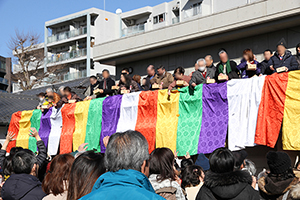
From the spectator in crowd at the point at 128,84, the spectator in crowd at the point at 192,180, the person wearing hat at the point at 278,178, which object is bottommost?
the spectator in crowd at the point at 192,180

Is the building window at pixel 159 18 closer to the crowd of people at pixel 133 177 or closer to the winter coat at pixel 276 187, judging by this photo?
the crowd of people at pixel 133 177

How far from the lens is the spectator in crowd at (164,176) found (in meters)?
3.80

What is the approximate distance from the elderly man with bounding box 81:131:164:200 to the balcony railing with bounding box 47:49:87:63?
3986cm

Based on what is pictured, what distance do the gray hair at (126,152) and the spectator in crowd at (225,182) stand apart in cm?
148

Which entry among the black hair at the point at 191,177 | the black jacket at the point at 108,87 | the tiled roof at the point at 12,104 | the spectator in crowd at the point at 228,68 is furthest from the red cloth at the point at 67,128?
the black hair at the point at 191,177

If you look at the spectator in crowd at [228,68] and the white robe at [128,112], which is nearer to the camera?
the spectator in crowd at [228,68]

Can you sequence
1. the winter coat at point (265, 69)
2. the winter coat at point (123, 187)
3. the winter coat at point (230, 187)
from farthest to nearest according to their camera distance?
the winter coat at point (265, 69), the winter coat at point (230, 187), the winter coat at point (123, 187)

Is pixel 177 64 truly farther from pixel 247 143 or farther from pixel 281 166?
pixel 281 166

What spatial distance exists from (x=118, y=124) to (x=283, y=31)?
5665mm

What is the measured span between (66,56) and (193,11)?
17084mm

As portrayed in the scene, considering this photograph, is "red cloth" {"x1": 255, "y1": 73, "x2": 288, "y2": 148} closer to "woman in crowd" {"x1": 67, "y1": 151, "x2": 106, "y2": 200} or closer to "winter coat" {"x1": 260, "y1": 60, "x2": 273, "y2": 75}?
"winter coat" {"x1": 260, "y1": 60, "x2": 273, "y2": 75}

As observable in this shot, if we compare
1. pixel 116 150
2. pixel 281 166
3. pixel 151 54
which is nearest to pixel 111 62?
pixel 151 54

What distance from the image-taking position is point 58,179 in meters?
3.40

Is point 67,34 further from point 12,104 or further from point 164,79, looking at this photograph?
point 164,79
